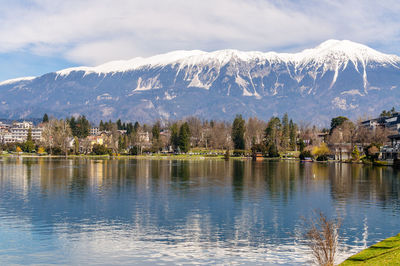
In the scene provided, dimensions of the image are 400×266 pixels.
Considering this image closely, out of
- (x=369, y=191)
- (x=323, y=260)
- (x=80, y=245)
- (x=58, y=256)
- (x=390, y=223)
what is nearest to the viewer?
(x=323, y=260)

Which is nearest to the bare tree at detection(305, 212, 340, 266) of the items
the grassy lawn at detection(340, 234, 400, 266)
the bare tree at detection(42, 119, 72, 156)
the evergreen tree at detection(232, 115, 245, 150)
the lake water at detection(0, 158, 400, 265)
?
the grassy lawn at detection(340, 234, 400, 266)

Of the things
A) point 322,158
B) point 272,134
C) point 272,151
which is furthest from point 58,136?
point 322,158

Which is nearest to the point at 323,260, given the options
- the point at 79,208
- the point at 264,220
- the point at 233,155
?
the point at 264,220

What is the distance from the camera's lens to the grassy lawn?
60.7 feet

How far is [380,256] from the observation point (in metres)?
20.3

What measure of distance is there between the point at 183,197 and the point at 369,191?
78.2 ft

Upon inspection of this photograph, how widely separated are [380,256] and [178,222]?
55.9 ft

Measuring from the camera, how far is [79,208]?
40.2 m

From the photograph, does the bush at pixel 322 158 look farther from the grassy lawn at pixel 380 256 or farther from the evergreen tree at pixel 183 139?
the grassy lawn at pixel 380 256

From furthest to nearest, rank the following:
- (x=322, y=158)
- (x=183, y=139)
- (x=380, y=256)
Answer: (x=183, y=139), (x=322, y=158), (x=380, y=256)

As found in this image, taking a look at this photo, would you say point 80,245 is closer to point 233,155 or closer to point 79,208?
point 79,208

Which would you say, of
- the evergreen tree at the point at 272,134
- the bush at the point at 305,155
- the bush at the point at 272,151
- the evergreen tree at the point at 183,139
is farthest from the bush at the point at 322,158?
the evergreen tree at the point at 183,139

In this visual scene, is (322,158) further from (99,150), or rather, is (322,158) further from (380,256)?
(380,256)

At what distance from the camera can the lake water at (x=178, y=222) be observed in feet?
83.5
